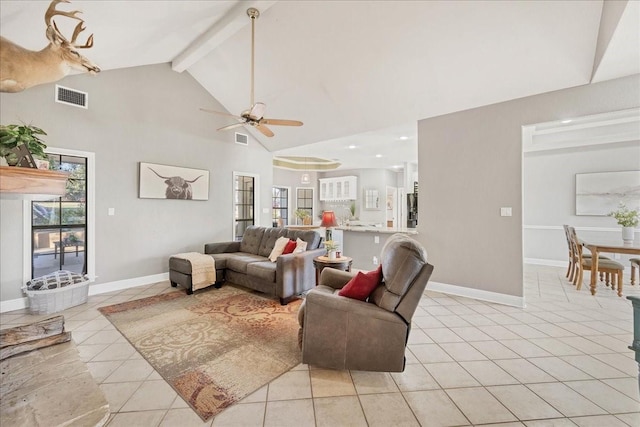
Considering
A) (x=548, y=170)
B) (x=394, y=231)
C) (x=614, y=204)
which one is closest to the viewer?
(x=394, y=231)

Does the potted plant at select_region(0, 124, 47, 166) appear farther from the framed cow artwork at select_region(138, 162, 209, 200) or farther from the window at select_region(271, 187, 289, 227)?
the window at select_region(271, 187, 289, 227)

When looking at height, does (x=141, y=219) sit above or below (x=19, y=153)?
below

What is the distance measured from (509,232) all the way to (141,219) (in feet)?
18.2

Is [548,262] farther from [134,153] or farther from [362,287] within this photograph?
[134,153]

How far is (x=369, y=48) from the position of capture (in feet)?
11.1

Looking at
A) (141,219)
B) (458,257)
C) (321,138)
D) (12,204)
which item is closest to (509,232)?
(458,257)

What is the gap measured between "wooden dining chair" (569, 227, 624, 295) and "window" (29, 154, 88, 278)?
7.47 meters

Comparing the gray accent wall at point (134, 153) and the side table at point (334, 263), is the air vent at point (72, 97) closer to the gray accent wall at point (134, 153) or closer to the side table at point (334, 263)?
the gray accent wall at point (134, 153)

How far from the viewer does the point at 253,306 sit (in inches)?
135

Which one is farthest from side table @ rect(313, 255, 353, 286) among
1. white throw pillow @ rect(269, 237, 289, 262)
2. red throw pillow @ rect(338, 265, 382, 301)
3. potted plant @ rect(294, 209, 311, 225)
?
potted plant @ rect(294, 209, 311, 225)

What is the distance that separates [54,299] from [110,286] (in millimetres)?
867

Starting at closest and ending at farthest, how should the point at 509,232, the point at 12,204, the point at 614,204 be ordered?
the point at 12,204, the point at 509,232, the point at 614,204

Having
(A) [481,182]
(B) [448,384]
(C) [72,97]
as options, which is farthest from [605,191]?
(C) [72,97]

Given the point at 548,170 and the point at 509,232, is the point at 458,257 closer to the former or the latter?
the point at 509,232
